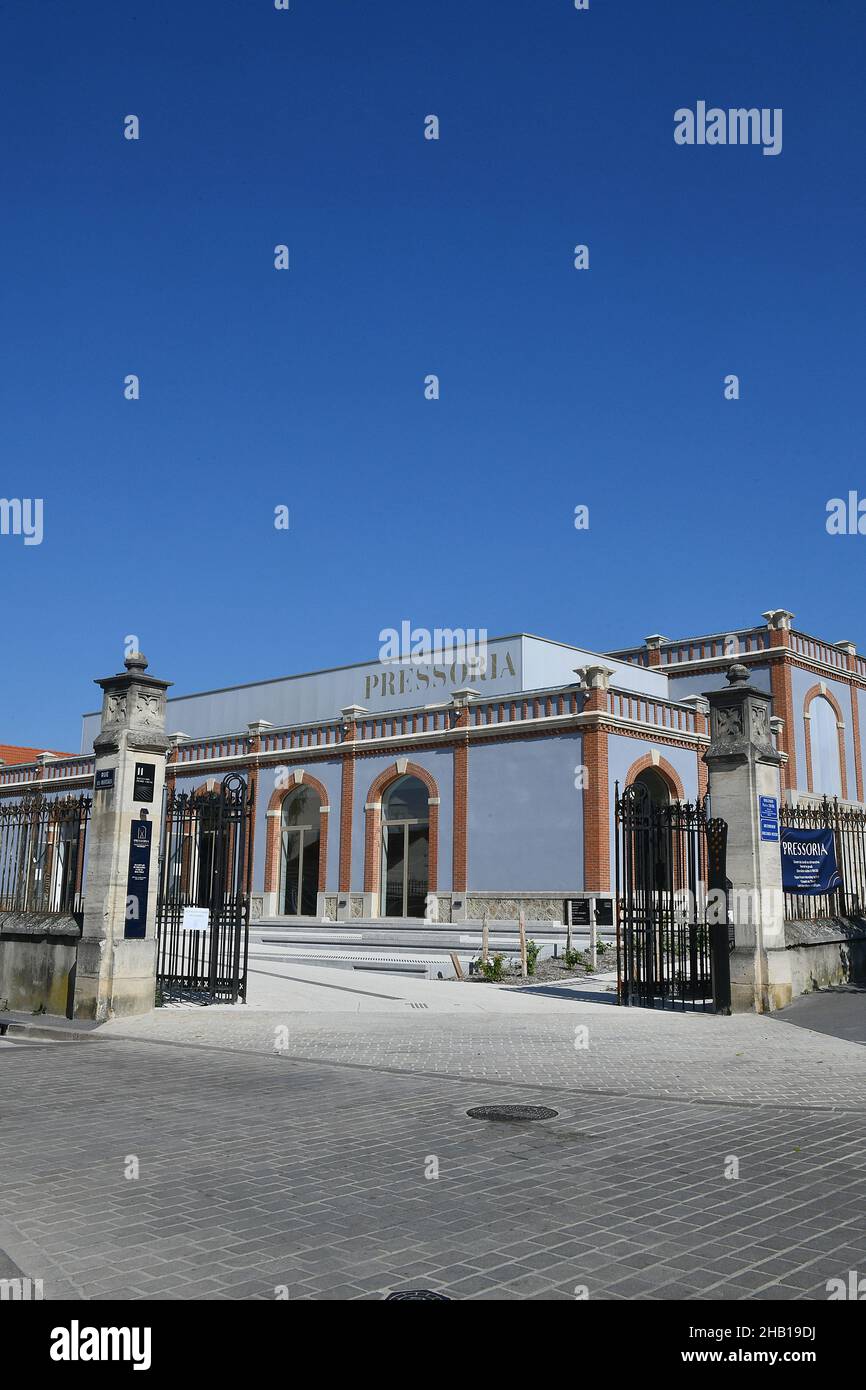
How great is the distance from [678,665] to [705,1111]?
1073 inches

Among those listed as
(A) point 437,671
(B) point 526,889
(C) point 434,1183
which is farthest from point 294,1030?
(A) point 437,671

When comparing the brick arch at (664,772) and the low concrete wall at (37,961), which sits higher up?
the brick arch at (664,772)

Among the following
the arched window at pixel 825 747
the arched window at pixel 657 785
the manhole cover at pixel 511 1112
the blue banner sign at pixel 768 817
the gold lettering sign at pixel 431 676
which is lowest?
the manhole cover at pixel 511 1112

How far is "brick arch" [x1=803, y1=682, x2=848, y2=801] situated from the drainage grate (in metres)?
25.0

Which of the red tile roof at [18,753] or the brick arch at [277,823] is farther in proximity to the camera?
the red tile roof at [18,753]

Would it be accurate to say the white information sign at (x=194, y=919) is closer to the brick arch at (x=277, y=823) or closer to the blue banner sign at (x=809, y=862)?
the blue banner sign at (x=809, y=862)

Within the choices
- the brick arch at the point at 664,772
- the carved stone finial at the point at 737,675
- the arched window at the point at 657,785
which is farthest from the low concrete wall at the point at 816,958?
the arched window at the point at 657,785

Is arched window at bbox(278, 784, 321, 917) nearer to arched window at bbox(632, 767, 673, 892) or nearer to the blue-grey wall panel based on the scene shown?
the blue-grey wall panel

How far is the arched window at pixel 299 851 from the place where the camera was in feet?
108

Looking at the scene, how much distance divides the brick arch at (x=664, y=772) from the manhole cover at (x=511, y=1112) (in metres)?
19.7

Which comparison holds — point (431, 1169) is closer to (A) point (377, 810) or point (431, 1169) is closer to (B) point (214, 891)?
(B) point (214, 891)

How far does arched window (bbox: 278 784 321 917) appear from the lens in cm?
3291

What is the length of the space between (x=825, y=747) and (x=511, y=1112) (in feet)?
87.5
